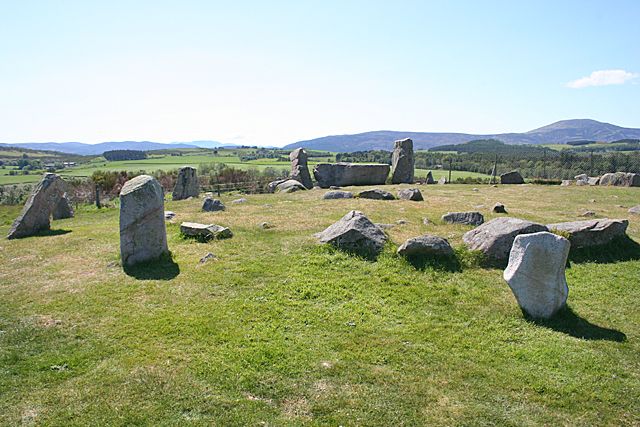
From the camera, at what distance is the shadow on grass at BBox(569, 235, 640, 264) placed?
13289mm

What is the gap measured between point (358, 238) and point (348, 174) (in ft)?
85.2

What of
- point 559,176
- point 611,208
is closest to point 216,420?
point 611,208

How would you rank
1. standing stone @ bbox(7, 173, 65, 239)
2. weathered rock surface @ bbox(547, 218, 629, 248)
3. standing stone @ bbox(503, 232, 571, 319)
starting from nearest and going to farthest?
standing stone @ bbox(503, 232, 571, 319) < weathered rock surface @ bbox(547, 218, 629, 248) < standing stone @ bbox(7, 173, 65, 239)

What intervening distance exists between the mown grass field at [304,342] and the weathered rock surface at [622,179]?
78.3 ft

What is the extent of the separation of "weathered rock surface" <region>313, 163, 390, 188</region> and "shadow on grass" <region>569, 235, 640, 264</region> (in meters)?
26.2

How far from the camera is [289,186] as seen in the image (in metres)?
34.1

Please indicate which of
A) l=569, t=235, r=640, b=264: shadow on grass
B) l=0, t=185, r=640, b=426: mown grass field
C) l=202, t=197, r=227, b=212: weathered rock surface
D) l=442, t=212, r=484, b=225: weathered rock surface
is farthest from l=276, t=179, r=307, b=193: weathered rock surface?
l=569, t=235, r=640, b=264: shadow on grass

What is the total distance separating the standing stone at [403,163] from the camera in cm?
4019

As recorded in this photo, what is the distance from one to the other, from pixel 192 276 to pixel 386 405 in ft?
23.6

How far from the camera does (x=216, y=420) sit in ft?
20.2

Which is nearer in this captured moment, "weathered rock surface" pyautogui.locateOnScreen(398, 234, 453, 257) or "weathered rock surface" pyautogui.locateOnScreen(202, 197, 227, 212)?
"weathered rock surface" pyautogui.locateOnScreen(398, 234, 453, 257)

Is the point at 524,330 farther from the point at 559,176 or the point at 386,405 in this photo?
the point at 559,176

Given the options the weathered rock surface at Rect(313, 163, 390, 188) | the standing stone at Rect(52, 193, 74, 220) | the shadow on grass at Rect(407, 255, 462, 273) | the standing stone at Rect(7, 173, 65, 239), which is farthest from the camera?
the weathered rock surface at Rect(313, 163, 390, 188)

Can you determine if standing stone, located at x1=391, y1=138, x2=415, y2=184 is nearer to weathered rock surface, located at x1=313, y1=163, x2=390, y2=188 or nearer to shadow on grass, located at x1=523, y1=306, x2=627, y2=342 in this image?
weathered rock surface, located at x1=313, y1=163, x2=390, y2=188
